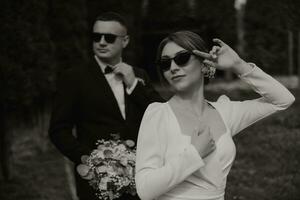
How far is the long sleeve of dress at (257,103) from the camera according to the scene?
312cm

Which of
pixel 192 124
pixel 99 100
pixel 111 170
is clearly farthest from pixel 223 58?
pixel 99 100

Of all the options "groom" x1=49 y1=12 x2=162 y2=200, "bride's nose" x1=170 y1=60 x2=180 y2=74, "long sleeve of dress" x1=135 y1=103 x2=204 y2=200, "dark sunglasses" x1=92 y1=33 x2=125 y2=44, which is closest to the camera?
"long sleeve of dress" x1=135 y1=103 x2=204 y2=200

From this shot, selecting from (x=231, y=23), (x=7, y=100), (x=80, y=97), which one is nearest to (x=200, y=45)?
(x=80, y=97)

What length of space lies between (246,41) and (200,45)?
17652 mm

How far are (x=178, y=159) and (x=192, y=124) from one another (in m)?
0.27

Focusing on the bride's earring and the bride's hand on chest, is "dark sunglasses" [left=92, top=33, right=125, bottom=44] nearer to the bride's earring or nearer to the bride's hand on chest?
the bride's earring

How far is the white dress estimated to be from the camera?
8.75 feet

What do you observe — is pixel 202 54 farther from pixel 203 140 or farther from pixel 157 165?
pixel 157 165

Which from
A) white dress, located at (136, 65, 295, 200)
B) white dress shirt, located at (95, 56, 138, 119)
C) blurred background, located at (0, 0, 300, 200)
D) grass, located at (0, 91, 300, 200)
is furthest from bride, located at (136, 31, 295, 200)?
grass, located at (0, 91, 300, 200)

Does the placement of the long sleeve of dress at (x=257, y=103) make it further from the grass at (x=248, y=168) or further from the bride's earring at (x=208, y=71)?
the grass at (x=248, y=168)

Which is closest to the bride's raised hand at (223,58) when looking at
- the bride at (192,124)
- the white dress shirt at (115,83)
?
the bride at (192,124)

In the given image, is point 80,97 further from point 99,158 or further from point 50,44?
point 50,44

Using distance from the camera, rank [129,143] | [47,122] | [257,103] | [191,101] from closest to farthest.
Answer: [191,101], [257,103], [129,143], [47,122]

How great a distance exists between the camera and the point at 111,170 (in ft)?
13.6
